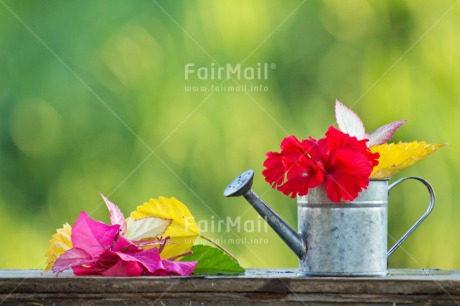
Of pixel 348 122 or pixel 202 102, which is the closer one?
pixel 348 122

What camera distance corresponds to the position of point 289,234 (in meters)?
0.81

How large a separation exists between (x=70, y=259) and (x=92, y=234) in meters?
0.04

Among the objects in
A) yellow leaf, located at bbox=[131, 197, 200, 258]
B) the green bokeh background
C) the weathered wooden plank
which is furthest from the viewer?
the green bokeh background

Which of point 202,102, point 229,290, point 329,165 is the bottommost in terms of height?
point 229,290

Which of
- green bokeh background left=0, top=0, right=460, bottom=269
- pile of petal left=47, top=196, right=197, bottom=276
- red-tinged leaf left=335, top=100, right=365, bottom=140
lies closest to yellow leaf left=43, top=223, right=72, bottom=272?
pile of petal left=47, top=196, right=197, bottom=276

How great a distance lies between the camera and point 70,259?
78 centimetres

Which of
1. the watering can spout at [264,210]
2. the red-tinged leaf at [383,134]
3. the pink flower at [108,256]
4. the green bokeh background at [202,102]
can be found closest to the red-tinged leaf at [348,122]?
the red-tinged leaf at [383,134]

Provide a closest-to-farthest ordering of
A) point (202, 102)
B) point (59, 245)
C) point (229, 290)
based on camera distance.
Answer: point (229, 290)
point (59, 245)
point (202, 102)

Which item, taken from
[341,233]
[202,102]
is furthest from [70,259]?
[202,102]

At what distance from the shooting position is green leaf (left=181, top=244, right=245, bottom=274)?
0.81 m

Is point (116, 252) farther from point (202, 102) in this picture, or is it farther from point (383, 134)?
point (202, 102)

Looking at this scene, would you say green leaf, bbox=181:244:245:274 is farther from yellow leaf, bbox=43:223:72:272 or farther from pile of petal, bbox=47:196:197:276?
yellow leaf, bbox=43:223:72:272

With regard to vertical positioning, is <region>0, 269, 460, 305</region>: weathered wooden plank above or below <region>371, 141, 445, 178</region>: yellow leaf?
below

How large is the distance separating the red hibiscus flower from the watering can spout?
31mm
